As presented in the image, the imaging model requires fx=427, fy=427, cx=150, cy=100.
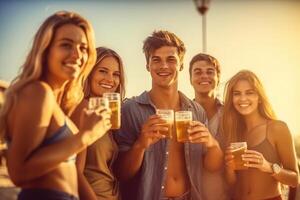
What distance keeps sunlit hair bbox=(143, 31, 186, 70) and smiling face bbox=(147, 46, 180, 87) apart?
0.03 meters

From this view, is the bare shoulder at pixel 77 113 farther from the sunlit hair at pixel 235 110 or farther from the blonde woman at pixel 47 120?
the sunlit hair at pixel 235 110

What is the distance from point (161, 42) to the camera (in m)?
2.76

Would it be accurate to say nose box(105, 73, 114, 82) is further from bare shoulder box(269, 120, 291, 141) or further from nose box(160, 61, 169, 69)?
bare shoulder box(269, 120, 291, 141)

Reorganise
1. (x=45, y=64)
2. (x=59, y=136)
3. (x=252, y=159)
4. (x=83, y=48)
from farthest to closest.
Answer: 1. (x=252, y=159)
2. (x=83, y=48)
3. (x=45, y=64)
4. (x=59, y=136)

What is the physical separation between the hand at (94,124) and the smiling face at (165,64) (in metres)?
1.03

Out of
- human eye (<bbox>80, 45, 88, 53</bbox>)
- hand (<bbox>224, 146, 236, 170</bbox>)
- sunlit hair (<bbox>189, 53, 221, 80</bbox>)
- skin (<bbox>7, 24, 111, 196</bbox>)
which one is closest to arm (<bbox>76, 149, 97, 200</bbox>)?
skin (<bbox>7, 24, 111, 196</bbox>)

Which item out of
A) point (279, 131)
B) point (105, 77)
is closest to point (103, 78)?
point (105, 77)

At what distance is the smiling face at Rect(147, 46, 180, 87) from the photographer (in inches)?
108

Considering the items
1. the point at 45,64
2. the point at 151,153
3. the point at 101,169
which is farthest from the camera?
the point at 151,153

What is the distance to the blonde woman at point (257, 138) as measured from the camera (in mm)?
2695

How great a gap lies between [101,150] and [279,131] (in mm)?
1162

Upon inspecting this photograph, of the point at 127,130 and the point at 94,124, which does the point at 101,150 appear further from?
the point at 94,124

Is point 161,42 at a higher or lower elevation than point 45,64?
higher

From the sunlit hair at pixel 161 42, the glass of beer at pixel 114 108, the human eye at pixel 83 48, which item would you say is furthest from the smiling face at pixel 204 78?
the human eye at pixel 83 48
